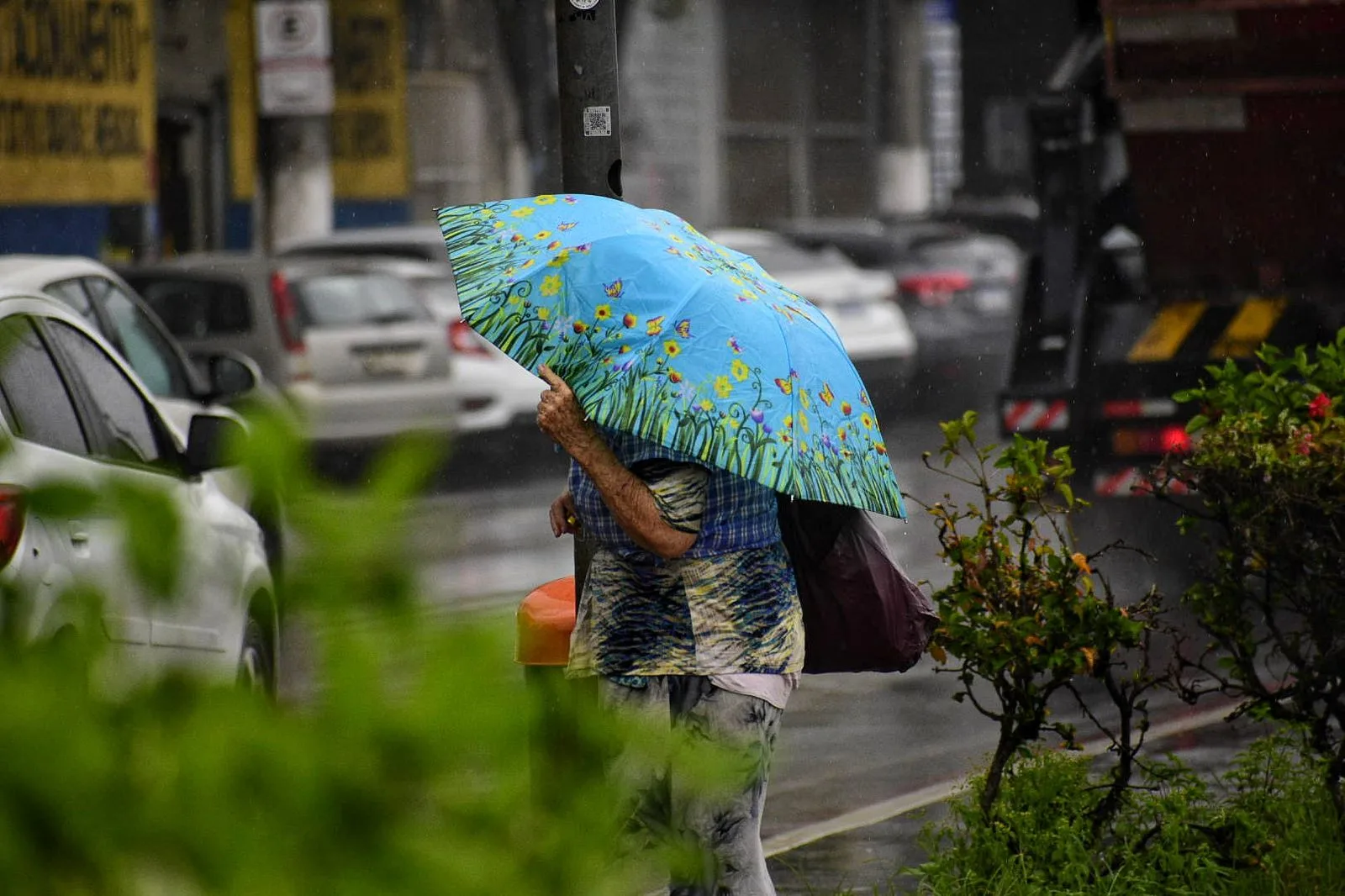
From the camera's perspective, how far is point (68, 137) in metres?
14.4

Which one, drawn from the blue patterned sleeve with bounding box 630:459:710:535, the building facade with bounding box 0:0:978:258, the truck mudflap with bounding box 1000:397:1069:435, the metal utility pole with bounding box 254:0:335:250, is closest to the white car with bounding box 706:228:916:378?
the building facade with bounding box 0:0:978:258

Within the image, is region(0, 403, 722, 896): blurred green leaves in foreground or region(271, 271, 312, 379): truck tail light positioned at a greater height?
region(0, 403, 722, 896): blurred green leaves in foreground

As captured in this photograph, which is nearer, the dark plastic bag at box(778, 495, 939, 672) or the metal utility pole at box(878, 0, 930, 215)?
the dark plastic bag at box(778, 495, 939, 672)

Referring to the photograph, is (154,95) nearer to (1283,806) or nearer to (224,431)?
(1283,806)

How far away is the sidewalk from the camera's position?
5020mm

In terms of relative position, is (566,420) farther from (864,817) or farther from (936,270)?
(936,270)

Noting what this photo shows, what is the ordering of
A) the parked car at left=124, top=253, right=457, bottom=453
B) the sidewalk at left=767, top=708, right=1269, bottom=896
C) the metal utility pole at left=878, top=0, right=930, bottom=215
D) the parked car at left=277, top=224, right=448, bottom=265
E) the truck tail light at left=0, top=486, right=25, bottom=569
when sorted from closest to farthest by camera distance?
1. the truck tail light at left=0, top=486, right=25, bottom=569
2. the sidewalk at left=767, top=708, right=1269, bottom=896
3. the metal utility pole at left=878, top=0, right=930, bottom=215
4. the parked car at left=124, top=253, right=457, bottom=453
5. the parked car at left=277, top=224, right=448, bottom=265

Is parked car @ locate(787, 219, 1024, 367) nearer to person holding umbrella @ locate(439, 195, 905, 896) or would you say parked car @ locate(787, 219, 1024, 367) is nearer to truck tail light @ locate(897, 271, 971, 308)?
truck tail light @ locate(897, 271, 971, 308)

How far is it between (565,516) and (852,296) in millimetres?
11789

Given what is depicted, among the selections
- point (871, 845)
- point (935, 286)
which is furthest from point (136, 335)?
point (935, 286)

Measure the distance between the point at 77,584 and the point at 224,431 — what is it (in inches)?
4.8

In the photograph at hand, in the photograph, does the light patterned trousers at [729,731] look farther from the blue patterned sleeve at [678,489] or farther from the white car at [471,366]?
the white car at [471,366]

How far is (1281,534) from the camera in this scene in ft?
14.6

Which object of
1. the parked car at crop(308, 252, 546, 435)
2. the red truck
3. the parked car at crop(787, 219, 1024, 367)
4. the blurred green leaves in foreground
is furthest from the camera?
the parked car at crop(308, 252, 546, 435)
